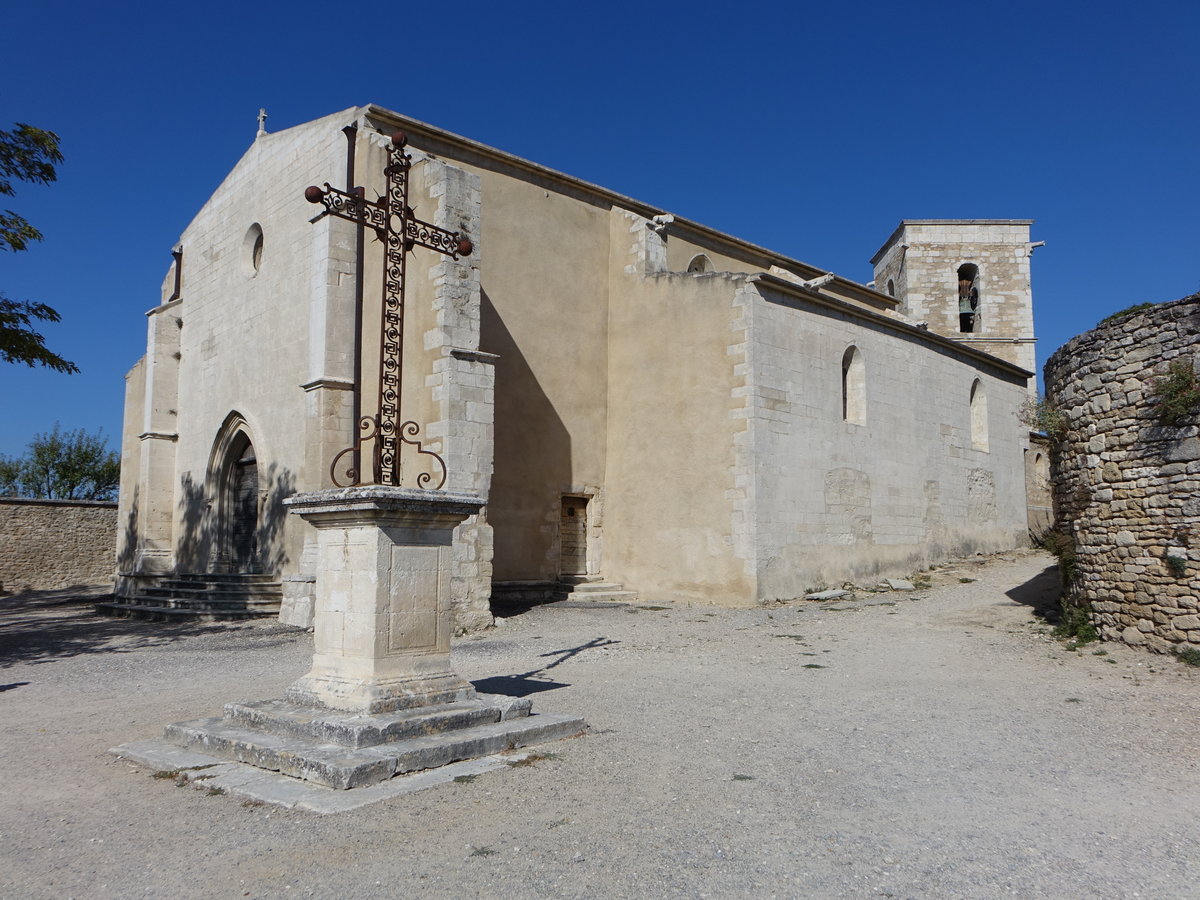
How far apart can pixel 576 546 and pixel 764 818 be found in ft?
38.5

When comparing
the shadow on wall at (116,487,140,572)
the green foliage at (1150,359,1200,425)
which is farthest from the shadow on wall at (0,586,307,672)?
the green foliage at (1150,359,1200,425)

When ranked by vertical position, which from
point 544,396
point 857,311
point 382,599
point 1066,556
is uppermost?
point 857,311

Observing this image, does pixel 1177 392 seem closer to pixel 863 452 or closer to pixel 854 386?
pixel 863 452

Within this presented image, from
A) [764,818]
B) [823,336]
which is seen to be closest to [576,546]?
[823,336]

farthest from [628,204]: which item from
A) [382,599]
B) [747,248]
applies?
[382,599]

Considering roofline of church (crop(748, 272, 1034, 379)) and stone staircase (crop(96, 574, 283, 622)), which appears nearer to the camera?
stone staircase (crop(96, 574, 283, 622))

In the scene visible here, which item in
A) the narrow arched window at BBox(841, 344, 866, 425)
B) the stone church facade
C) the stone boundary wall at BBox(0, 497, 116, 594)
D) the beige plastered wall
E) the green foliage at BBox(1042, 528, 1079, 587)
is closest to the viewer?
the green foliage at BBox(1042, 528, 1079, 587)

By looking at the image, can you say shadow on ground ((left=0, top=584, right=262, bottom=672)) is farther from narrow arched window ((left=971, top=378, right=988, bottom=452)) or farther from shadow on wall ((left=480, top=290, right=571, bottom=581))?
narrow arched window ((left=971, top=378, right=988, bottom=452))

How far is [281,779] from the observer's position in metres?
4.93

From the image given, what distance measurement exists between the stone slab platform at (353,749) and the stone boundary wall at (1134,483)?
19.7 feet

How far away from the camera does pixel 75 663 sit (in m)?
10.1

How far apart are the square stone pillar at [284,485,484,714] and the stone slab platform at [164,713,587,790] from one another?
34 cm

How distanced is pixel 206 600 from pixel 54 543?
11648 millimetres

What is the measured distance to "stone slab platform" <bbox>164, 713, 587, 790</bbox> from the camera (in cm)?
483
